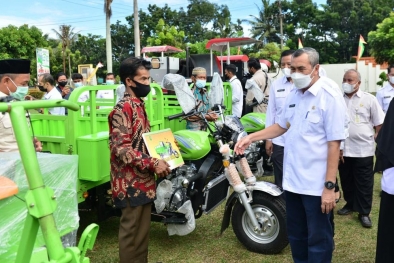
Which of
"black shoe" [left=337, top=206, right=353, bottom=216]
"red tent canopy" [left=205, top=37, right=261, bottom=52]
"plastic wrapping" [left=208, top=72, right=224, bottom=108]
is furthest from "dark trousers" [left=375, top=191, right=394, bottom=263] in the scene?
"red tent canopy" [left=205, top=37, right=261, bottom=52]

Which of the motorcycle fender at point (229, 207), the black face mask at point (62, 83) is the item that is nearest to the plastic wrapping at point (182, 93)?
the motorcycle fender at point (229, 207)

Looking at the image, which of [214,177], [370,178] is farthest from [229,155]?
[370,178]

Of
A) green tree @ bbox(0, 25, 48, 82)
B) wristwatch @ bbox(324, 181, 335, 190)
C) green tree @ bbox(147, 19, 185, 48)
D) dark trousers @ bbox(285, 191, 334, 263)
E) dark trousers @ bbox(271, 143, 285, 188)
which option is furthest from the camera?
green tree @ bbox(0, 25, 48, 82)

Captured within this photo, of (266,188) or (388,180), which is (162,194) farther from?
(388,180)

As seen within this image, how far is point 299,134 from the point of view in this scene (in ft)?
8.60

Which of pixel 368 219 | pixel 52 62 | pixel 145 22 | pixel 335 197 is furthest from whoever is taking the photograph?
pixel 145 22

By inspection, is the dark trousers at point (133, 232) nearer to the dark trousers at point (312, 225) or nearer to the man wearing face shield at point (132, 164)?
the man wearing face shield at point (132, 164)

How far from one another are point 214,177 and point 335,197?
142 cm

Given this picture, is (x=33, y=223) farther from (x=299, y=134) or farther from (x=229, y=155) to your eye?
(x=229, y=155)

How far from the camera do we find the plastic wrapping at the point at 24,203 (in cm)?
169

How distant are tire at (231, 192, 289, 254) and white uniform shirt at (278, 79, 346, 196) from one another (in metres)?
0.80

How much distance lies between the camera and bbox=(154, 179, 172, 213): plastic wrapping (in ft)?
11.2

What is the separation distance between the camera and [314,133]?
8.42ft

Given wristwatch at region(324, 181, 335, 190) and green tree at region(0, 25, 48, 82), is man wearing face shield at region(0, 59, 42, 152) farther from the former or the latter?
green tree at region(0, 25, 48, 82)
